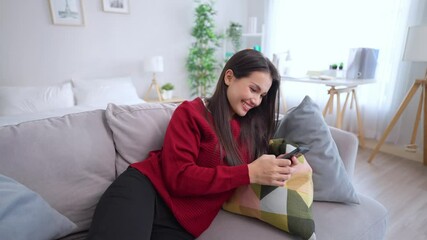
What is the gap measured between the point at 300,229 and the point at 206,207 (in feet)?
1.07

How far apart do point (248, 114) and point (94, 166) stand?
26.3 inches

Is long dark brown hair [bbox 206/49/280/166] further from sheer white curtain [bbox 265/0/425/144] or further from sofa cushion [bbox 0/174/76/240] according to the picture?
sheer white curtain [bbox 265/0/425/144]

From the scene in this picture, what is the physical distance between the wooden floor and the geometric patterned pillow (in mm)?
956

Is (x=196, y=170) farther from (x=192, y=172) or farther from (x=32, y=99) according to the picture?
(x=32, y=99)

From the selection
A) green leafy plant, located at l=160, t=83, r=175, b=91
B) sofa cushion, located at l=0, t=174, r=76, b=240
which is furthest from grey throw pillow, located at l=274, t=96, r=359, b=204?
green leafy plant, located at l=160, t=83, r=175, b=91

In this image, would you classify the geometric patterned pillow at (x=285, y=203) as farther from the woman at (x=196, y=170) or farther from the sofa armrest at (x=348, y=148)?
the sofa armrest at (x=348, y=148)

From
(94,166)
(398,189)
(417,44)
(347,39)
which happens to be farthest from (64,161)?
(347,39)

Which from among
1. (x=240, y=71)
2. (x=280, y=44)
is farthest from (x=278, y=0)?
(x=240, y=71)

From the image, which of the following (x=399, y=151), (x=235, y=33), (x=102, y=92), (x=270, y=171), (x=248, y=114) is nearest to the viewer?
(x=270, y=171)

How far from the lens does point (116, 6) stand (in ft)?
9.80

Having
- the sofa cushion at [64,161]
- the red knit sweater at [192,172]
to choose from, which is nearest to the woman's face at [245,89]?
the red knit sweater at [192,172]

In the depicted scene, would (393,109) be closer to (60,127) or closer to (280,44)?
(280,44)

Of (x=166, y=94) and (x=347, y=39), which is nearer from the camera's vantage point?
(x=347, y=39)

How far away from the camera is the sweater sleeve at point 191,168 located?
0.80 m
